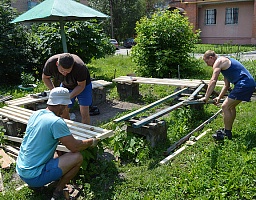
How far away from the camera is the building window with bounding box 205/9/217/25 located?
26.2 m

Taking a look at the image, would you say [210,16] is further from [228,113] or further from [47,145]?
[47,145]

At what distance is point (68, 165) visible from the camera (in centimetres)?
339

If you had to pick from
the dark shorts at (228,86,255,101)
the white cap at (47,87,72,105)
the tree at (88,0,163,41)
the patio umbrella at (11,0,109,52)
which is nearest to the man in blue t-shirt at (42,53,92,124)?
the white cap at (47,87,72,105)

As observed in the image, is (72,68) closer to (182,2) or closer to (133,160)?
(133,160)

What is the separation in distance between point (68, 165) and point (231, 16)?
25046 mm

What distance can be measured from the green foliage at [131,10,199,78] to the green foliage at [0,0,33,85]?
4158 mm

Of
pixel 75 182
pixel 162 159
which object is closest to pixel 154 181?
pixel 162 159

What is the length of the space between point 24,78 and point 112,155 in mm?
5699

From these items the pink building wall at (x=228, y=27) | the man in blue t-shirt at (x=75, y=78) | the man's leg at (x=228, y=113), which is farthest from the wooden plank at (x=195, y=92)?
the pink building wall at (x=228, y=27)

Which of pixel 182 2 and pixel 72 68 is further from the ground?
pixel 182 2

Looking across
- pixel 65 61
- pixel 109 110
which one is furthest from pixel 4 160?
pixel 109 110

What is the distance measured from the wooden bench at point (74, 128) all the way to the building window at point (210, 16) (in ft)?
78.6

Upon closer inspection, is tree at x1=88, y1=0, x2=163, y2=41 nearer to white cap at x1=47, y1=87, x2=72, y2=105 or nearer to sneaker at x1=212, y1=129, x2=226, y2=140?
sneaker at x1=212, y1=129, x2=226, y2=140

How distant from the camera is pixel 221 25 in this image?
2559 centimetres
